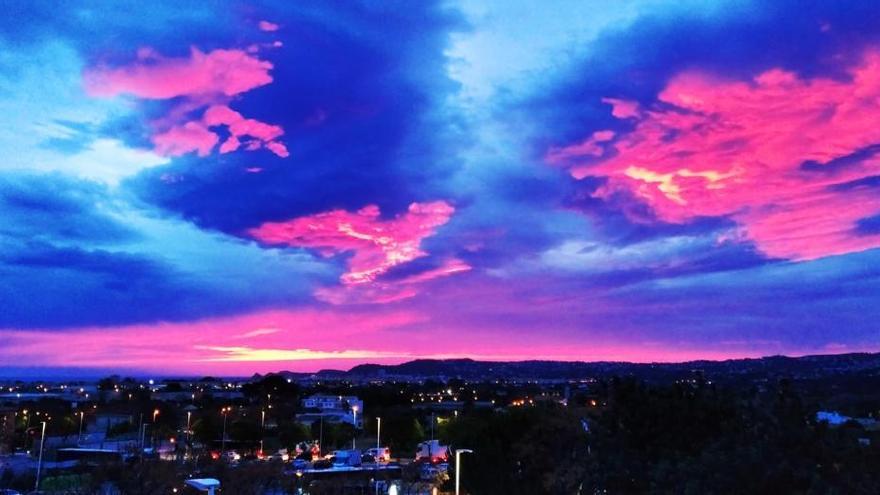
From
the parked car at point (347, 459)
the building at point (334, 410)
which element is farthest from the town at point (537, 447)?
the building at point (334, 410)

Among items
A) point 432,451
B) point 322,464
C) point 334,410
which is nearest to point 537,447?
point 322,464

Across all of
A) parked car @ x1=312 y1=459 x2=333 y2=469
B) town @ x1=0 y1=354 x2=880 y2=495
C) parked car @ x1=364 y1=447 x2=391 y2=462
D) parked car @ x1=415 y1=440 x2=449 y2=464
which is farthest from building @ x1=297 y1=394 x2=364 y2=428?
parked car @ x1=312 y1=459 x2=333 y2=469

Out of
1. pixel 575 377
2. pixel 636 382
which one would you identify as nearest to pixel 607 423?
pixel 636 382

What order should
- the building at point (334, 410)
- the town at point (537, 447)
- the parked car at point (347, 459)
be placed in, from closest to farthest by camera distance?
the town at point (537, 447) < the parked car at point (347, 459) < the building at point (334, 410)

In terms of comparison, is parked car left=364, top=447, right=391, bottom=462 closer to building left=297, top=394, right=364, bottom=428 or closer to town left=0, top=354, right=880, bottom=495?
town left=0, top=354, right=880, bottom=495

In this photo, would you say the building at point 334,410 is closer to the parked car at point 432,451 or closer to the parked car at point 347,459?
the parked car at point 432,451

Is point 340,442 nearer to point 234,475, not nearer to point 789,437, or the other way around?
point 234,475

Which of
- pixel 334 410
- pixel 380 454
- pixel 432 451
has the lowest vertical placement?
pixel 380 454

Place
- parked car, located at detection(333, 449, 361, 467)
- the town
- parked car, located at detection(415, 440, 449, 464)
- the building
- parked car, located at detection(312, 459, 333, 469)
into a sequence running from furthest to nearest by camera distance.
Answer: the building < parked car, located at detection(415, 440, 449, 464) < parked car, located at detection(333, 449, 361, 467) < parked car, located at detection(312, 459, 333, 469) < the town

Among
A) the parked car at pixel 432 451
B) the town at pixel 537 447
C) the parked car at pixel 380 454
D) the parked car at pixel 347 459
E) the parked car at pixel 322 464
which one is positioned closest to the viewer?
the town at pixel 537 447

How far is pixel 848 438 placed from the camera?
11.6 m

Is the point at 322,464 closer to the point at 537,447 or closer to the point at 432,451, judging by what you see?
the point at 432,451

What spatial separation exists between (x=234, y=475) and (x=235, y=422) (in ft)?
99.8

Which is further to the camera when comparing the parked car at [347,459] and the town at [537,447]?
the parked car at [347,459]
